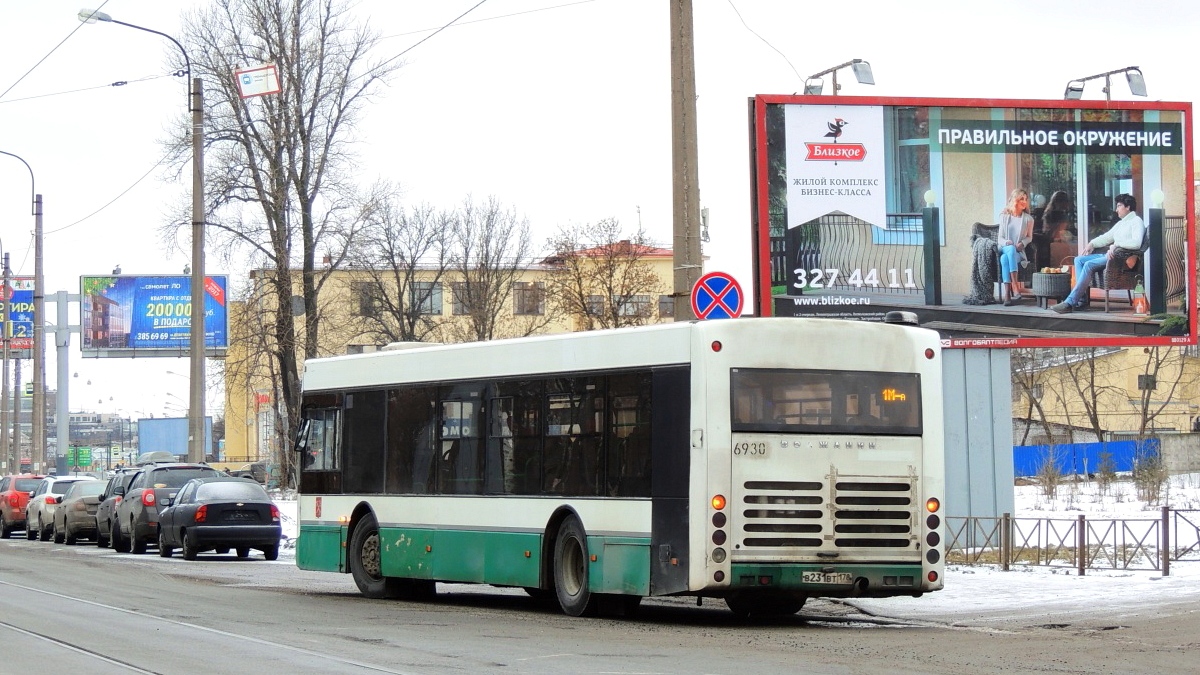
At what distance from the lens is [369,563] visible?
757 inches

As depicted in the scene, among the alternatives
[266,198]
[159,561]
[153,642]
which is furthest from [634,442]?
[266,198]

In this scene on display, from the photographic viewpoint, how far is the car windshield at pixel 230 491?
28344 millimetres

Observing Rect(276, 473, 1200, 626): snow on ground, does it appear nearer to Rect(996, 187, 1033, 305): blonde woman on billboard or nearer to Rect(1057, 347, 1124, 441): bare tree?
Rect(996, 187, 1033, 305): blonde woman on billboard

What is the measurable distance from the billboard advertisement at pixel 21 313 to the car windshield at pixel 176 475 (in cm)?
3487

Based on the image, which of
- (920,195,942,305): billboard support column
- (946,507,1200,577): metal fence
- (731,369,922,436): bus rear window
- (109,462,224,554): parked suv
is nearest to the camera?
(731,369,922,436): bus rear window

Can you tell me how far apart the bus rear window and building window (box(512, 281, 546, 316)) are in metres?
64.1

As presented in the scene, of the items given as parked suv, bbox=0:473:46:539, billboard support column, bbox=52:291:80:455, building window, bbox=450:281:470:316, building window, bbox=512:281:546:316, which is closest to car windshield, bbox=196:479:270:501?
parked suv, bbox=0:473:46:539

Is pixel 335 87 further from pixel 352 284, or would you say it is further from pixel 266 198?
pixel 352 284

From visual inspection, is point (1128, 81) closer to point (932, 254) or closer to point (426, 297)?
point (932, 254)

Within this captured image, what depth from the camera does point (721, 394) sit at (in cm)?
1431

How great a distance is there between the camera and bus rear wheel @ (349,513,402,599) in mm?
19125

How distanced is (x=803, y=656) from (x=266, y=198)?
36060 mm

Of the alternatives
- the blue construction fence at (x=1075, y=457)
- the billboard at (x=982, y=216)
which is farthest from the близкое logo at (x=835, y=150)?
the blue construction fence at (x=1075, y=457)

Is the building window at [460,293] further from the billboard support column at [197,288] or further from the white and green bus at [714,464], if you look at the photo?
the white and green bus at [714,464]
